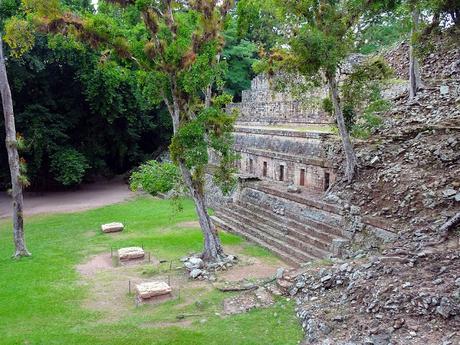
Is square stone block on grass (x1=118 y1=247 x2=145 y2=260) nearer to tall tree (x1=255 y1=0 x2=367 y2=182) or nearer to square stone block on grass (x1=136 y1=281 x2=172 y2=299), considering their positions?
square stone block on grass (x1=136 y1=281 x2=172 y2=299)

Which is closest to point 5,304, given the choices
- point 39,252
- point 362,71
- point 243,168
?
point 39,252

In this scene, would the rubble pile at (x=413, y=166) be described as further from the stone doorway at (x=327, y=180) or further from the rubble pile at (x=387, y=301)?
the rubble pile at (x=387, y=301)

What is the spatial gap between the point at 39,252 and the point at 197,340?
364 inches

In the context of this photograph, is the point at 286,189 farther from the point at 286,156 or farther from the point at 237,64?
the point at 237,64

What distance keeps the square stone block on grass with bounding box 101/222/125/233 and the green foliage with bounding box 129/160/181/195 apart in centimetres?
585

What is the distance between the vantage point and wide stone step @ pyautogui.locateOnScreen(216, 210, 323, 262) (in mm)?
13637

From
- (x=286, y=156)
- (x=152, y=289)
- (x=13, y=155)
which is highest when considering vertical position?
(x=13, y=155)

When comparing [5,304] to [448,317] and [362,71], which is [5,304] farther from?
[362,71]

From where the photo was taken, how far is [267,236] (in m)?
15.8

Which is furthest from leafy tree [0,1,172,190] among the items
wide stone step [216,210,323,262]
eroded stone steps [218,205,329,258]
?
eroded stone steps [218,205,329,258]

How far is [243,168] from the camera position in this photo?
76.5 ft

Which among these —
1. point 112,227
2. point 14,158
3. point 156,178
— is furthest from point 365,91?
point 14,158

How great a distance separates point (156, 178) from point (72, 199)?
15517mm

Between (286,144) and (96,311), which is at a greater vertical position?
(286,144)
